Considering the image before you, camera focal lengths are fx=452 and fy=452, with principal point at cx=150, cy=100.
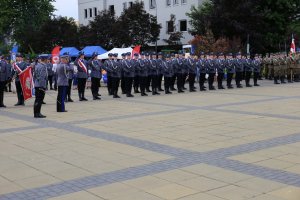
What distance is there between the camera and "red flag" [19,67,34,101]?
49.1ft

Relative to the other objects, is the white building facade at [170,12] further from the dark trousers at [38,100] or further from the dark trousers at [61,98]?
the dark trousers at [38,100]

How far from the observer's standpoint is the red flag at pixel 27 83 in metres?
15.0

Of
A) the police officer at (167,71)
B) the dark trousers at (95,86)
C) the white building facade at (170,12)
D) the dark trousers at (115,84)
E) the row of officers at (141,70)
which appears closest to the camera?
the row of officers at (141,70)

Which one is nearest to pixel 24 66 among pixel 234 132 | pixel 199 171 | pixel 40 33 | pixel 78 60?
pixel 78 60

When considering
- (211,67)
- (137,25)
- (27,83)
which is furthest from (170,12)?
(27,83)

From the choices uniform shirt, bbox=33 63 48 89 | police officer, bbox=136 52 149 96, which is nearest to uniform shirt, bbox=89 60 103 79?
police officer, bbox=136 52 149 96

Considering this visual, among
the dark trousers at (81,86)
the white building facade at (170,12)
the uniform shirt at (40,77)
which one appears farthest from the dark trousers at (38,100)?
the white building facade at (170,12)

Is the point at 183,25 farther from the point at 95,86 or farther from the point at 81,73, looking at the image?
the point at 81,73

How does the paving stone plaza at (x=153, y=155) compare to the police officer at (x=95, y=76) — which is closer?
the paving stone plaza at (x=153, y=155)

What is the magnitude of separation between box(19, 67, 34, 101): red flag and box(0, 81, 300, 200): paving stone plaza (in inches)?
62.6

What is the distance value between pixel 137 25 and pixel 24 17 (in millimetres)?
20820

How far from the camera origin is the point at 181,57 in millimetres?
21328

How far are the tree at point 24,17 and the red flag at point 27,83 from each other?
3787 cm

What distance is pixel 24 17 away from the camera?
188 ft
